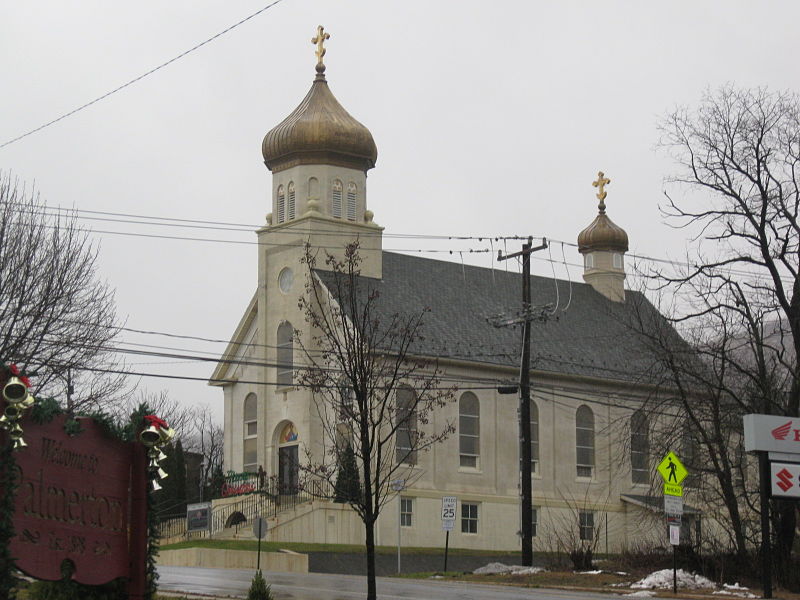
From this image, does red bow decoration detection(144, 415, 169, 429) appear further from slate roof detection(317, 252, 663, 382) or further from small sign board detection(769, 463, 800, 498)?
slate roof detection(317, 252, 663, 382)

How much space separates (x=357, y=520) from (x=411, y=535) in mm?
2626

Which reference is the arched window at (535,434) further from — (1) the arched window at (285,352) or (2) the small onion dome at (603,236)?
(2) the small onion dome at (603,236)

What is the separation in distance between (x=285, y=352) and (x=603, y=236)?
20.4 meters

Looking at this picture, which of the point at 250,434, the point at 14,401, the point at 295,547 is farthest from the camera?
the point at 250,434

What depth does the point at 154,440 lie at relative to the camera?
1387 centimetres

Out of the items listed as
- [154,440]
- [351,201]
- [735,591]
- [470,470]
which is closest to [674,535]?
[735,591]

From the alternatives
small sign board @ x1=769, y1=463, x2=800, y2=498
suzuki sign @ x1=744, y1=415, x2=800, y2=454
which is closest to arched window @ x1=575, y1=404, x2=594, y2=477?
suzuki sign @ x1=744, y1=415, x2=800, y2=454

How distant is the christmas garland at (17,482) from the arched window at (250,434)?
135 ft

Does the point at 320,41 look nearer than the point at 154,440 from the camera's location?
No

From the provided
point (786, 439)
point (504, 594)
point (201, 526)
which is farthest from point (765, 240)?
point (201, 526)

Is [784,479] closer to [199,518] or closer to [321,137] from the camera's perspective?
[199,518]

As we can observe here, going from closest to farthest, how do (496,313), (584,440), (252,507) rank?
(252,507) < (584,440) < (496,313)

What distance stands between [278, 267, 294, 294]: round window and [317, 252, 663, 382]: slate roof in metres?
2.68

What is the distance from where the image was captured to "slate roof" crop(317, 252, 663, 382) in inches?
2130
